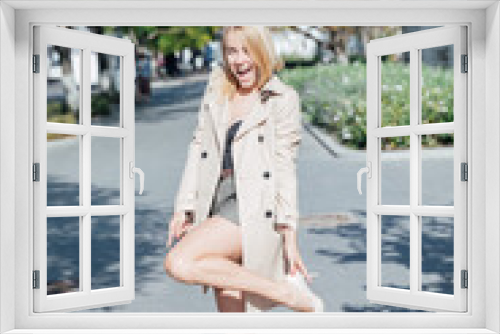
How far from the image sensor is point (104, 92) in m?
10.9

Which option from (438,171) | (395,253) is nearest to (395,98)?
(438,171)

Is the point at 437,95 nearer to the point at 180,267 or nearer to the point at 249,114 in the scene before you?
the point at 249,114

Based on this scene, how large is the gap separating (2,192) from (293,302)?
171 centimetres

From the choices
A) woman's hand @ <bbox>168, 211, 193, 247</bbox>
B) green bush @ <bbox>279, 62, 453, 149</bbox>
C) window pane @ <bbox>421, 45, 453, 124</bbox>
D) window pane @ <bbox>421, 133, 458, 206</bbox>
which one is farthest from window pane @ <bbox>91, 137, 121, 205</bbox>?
window pane @ <bbox>421, 45, 453, 124</bbox>

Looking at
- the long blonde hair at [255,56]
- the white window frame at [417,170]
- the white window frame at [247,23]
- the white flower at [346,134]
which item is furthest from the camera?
the white flower at [346,134]

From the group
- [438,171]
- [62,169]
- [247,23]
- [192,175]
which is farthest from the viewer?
[62,169]

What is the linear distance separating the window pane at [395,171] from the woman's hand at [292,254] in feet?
10.5

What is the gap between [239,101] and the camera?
3600 millimetres

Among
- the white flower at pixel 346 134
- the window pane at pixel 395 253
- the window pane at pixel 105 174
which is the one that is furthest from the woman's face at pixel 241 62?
the white flower at pixel 346 134

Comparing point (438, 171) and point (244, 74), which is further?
point (438, 171)

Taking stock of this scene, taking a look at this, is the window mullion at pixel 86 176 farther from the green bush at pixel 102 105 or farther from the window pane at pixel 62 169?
the green bush at pixel 102 105

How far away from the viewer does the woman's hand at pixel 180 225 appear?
11.8ft

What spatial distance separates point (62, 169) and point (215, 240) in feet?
18.7

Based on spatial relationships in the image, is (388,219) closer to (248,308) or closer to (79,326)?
(248,308)
